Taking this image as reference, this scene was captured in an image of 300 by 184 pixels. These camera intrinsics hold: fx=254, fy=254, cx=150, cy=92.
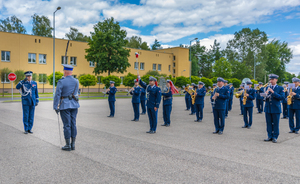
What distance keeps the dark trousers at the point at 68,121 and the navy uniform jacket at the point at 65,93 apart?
0.15 meters

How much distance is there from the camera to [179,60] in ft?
237

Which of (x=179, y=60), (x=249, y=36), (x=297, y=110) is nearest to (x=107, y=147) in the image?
(x=297, y=110)

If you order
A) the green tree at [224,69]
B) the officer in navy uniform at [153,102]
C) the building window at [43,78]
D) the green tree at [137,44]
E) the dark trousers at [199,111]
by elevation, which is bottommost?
the dark trousers at [199,111]

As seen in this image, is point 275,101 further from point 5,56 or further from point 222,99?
point 5,56

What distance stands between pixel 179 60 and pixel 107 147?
66.8 meters

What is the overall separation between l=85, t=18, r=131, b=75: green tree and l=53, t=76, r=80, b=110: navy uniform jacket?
40.7 meters

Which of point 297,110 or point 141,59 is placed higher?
point 141,59

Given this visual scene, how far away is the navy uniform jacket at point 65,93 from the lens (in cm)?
637

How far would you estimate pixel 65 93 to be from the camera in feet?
21.3

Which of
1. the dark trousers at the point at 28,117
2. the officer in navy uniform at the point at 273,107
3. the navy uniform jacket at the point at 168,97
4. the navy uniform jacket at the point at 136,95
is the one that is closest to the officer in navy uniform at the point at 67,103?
the dark trousers at the point at 28,117

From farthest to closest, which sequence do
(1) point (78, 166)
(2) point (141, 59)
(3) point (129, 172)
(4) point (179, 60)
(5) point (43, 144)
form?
(4) point (179, 60), (2) point (141, 59), (5) point (43, 144), (1) point (78, 166), (3) point (129, 172)

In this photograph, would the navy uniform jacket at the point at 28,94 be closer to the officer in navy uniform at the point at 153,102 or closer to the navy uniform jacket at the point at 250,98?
the officer in navy uniform at the point at 153,102

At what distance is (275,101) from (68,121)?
249 inches

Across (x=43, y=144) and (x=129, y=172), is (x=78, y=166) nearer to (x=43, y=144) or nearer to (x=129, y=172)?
(x=129, y=172)
